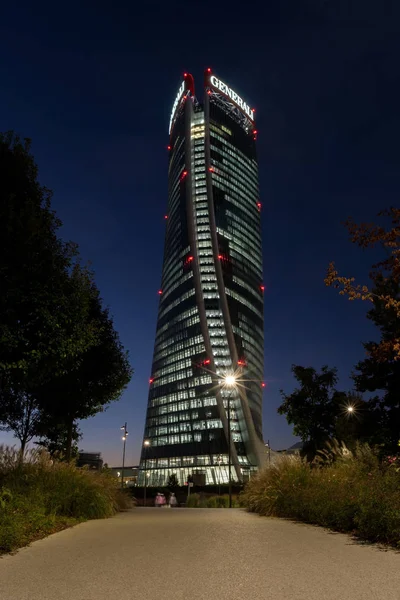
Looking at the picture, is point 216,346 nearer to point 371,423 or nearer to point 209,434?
point 209,434

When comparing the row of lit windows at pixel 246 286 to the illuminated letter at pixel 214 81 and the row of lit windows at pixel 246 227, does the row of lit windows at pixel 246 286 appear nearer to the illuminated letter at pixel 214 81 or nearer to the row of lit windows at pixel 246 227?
the row of lit windows at pixel 246 227

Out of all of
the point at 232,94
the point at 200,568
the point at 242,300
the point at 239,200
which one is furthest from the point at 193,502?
the point at 232,94

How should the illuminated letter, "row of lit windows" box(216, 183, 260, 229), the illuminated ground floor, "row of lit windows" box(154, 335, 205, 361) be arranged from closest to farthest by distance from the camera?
the illuminated ground floor, "row of lit windows" box(154, 335, 205, 361), "row of lit windows" box(216, 183, 260, 229), the illuminated letter

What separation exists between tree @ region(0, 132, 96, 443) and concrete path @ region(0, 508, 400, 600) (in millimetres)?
5042

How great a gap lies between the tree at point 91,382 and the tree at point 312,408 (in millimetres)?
20045

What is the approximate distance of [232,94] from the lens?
16600cm

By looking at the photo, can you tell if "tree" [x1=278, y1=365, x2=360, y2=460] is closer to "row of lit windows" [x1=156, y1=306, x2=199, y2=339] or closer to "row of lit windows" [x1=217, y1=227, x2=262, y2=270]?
"row of lit windows" [x1=156, y1=306, x2=199, y2=339]

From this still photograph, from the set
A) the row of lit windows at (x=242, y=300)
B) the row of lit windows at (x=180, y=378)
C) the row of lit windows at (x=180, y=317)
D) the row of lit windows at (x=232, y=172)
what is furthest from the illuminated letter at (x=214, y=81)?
the row of lit windows at (x=180, y=378)

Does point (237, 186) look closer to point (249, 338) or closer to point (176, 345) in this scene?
point (249, 338)

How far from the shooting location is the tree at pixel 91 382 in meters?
21.2

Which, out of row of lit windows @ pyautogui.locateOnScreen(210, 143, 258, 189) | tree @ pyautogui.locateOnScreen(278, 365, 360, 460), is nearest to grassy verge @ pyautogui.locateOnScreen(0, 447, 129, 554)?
tree @ pyautogui.locateOnScreen(278, 365, 360, 460)

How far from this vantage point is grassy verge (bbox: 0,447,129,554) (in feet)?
29.0

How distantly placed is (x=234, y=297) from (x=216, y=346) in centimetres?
1556

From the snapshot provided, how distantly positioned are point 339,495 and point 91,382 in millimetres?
14060
